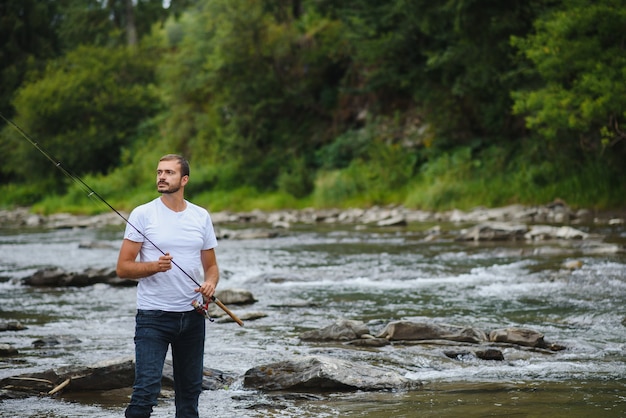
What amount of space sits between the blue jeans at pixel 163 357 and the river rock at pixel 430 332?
4073 mm

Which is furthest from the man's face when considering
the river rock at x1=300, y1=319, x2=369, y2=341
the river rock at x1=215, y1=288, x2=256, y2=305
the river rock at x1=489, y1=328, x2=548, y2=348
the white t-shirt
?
the river rock at x1=215, y1=288, x2=256, y2=305

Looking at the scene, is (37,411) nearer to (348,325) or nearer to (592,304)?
(348,325)

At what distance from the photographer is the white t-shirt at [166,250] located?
5156 mm

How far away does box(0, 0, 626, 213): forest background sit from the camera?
2586cm

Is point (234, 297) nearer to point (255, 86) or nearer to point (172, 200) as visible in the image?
point (172, 200)

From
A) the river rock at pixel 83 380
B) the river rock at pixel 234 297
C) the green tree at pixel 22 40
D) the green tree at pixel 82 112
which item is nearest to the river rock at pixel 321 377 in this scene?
the river rock at pixel 83 380

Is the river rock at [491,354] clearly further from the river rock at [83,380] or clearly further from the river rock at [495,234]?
the river rock at [495,234]

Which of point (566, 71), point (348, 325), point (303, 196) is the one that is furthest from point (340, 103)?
point (348, 325)

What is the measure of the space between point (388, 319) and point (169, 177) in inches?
232

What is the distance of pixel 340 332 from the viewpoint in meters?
9.23

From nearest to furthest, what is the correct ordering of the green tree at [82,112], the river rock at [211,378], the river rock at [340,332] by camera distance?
1. the river rock at [211,378]
2. the river rock at [340,332]
3. the green tree at [82,112]

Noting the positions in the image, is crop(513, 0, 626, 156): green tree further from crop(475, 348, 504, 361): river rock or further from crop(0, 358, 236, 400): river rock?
crop(0, 358, 236, 400): river rock

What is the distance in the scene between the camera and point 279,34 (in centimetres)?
4128

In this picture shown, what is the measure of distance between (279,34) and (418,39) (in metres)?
8.20
